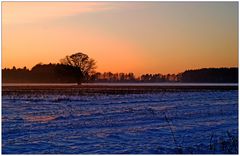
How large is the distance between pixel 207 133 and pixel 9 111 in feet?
34.0

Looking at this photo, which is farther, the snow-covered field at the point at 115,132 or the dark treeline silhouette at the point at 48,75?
the dark treeline silhouette at the point at 48,75

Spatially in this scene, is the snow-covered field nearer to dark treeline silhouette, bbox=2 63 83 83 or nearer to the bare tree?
dark treeline silhouette, bbox=2 63 83 83

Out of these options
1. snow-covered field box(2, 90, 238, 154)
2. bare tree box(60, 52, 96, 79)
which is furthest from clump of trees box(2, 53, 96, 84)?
snow-covered field box(2, 90, 238, 154)

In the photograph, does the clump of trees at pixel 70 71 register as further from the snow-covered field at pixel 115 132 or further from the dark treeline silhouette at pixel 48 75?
the snow-covered field at pixel 115 132

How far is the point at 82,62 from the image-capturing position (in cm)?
7006

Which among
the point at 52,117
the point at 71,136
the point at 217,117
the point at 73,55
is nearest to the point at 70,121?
the point at 52,117

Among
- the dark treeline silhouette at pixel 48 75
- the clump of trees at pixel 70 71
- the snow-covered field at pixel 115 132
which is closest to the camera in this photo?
the snow-covered field at pixel 115 132

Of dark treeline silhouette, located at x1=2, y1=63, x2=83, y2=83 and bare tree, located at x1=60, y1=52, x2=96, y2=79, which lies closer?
dark treeline silhouette, located at x1=2, y1=63, x2=83, y2=83

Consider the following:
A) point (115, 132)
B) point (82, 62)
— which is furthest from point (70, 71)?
point (115, 132)

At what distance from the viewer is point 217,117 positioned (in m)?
18.6

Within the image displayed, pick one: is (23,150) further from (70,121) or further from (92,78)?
(92,78)

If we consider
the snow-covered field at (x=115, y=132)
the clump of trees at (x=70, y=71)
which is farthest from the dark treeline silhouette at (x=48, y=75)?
the snow-covered field at (x=115, y=132)

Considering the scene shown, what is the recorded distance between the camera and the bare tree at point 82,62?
2564 inches

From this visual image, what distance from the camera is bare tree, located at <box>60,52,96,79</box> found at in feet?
214
